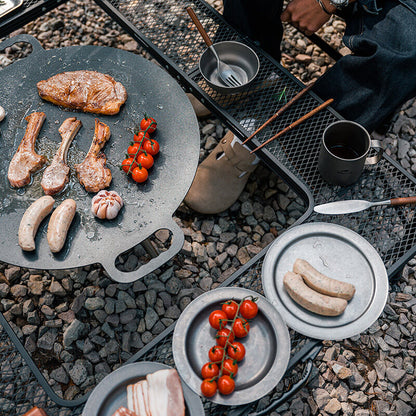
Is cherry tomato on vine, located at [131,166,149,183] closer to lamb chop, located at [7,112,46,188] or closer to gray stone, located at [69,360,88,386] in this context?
lamb chop, located at [7,112,46,188]

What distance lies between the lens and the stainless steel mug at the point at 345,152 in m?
2.46

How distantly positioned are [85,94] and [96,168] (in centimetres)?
61

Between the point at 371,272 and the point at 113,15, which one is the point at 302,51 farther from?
the point at 371,272

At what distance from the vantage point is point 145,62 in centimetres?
310

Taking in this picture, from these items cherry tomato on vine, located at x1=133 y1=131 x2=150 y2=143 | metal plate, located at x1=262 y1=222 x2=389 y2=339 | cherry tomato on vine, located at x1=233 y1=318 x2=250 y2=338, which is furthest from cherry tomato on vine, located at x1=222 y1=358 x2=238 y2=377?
cherry tomato on vine, located at x1=133 y1=131 x2=150 y2=143

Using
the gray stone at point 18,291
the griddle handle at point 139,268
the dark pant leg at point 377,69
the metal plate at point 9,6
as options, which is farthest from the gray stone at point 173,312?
the metal plate at point 9,6

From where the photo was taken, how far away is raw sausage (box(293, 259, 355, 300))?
2166mm

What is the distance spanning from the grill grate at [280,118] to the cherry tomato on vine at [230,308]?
823 mm

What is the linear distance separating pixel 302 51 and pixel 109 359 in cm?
377

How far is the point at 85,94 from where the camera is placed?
2.91 metres

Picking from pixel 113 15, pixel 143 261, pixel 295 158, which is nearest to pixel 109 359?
pixel 143 261

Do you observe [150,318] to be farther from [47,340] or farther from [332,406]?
[332,406]

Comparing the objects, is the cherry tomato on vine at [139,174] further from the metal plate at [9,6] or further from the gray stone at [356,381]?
the gray stone at [356,381]

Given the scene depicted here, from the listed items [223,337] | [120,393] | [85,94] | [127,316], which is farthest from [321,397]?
[85,94]
